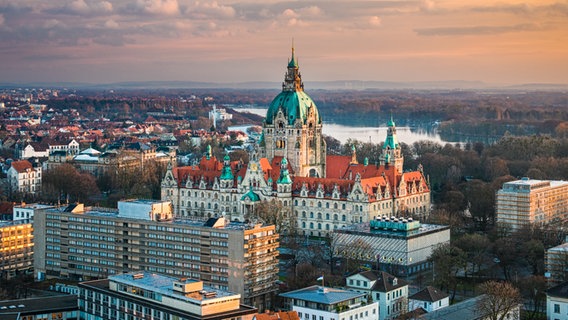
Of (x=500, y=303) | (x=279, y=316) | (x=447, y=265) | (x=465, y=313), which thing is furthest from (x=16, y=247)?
(x=500, y=303)

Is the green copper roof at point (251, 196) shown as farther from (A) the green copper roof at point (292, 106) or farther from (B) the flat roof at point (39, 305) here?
(B) the flat roof at point (39, 305)

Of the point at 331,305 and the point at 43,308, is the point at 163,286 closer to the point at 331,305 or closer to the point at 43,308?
the point at 43,308

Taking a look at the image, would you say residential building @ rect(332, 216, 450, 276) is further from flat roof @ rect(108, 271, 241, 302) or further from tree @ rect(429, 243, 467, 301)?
flat roof @ rect(108, 271, 241, 302)

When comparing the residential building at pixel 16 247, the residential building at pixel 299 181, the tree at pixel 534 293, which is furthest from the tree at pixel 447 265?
the residential building at pixel 16 247

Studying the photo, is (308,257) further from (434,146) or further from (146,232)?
(434,146)

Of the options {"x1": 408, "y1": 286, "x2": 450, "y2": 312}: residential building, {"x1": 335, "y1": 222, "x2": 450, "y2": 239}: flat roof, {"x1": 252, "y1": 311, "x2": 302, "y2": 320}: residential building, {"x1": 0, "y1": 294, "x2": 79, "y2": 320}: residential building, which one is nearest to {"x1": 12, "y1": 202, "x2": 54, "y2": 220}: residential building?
{"x1": 0, "y1": 294, "x2": 79, "y2": 320}: residential building
